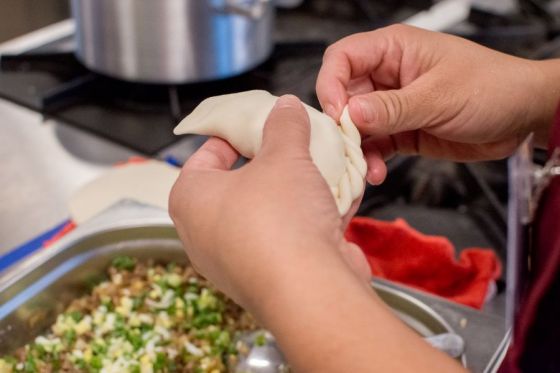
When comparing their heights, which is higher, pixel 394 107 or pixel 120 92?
pixel 394 107

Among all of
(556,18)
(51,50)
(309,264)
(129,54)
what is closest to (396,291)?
(309,264)

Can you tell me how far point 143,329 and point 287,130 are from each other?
43 cm

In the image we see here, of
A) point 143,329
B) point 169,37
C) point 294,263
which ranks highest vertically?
point 294,263

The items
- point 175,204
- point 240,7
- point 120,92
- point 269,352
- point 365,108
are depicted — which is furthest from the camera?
point 120,92

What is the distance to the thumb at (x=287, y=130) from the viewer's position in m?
0.59

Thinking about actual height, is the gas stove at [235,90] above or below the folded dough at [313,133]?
below

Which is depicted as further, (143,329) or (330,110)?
(143,329)

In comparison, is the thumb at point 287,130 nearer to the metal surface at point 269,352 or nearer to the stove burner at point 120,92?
the metal surface at point 269,352

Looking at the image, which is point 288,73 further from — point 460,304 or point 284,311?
point 284,311

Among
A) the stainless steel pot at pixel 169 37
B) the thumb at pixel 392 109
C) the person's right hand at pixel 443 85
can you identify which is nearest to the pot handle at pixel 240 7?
the stainless steel pot at pixel 169 37

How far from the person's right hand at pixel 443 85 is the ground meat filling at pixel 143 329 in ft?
0.91

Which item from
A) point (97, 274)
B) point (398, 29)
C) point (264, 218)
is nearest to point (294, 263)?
point (264, 218)

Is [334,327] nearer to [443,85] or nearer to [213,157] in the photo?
[213,157]

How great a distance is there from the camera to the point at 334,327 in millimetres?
508
